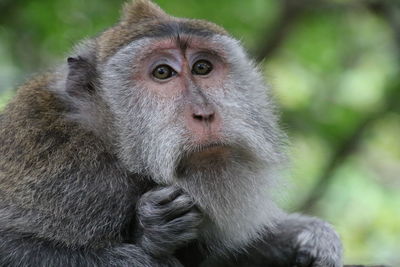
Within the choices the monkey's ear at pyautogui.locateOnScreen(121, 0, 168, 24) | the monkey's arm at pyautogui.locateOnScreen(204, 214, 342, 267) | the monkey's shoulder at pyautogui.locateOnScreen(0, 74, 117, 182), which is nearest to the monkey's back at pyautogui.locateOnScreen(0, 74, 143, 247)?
the monkey's shoulder at pyautogui.locateOnScreen(0, 74, 117, 182)

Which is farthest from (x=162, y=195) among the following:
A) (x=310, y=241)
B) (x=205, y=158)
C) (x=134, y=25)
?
(x=310, y=241)

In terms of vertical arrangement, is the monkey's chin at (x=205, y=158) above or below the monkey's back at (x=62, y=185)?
above

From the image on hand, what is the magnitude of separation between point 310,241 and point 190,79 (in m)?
1.71

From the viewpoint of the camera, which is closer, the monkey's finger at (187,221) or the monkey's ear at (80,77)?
the monkey's finger at (187,221)

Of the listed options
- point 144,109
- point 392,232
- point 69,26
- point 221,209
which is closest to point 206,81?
point 144,109

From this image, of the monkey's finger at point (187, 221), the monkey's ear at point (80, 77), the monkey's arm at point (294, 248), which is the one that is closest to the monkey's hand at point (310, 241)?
the monkey's arm at point (294, 248)

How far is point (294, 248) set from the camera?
634cm

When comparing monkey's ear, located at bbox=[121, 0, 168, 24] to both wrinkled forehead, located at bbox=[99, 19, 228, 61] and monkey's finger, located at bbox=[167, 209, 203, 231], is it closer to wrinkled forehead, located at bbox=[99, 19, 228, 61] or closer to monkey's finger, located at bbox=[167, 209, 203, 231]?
wrinkled forehead, located at bbox=[99, 19, 228, 61]

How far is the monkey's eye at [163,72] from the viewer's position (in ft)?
18.2

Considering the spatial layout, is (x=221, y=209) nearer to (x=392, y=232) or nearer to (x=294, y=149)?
(x=294, y=149)

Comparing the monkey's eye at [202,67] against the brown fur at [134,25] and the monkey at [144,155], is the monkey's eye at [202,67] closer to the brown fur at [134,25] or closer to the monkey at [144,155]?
the monkey at [144,155]

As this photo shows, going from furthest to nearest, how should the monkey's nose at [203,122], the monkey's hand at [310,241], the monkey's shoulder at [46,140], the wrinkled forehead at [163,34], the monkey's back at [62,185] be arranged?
the monkey's hand at [310,241], the wrinkled forehead at [163,34], the monkey's shoulder at [46,140], the monkey's back at [62,185], the monkey's nose at [203,122]

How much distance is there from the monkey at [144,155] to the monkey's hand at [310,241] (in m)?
0.02

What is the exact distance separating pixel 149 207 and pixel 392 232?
24.9 ft
